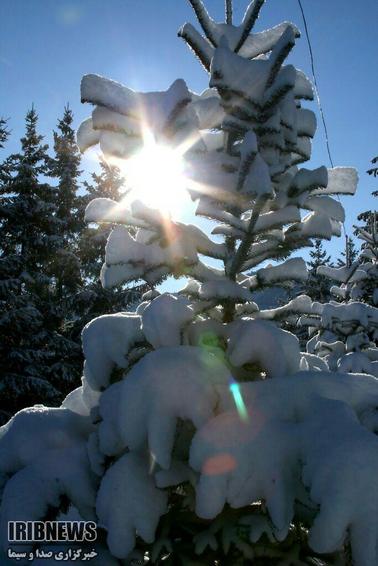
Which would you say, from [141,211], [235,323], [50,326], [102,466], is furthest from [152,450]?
[50,326]

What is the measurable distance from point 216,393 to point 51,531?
48.6 inches

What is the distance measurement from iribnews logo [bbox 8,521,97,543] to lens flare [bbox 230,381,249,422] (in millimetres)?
1118

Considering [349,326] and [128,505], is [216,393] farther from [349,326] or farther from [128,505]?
[349,326]

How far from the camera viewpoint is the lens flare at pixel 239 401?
228cm

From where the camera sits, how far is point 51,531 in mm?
2578

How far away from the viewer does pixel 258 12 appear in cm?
314

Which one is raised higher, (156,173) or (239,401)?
(156,173)

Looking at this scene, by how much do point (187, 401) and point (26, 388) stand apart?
14.0 meters

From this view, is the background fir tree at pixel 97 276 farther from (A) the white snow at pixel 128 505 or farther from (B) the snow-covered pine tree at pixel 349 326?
(A) the white snow at pixel 128 505

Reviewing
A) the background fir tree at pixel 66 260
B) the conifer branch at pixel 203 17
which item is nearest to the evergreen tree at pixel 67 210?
the background fir tree at pixel 66 260

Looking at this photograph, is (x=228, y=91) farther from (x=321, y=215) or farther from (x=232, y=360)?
(x=232, y=360)

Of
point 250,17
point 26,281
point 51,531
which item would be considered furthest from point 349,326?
point 26,281

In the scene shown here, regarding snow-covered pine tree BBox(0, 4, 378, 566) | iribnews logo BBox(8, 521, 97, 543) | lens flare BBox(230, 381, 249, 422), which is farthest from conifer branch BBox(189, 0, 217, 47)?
iribnews logo BBox(8, 521, 97, 543)

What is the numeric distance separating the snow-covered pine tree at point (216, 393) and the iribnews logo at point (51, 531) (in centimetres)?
8
